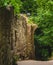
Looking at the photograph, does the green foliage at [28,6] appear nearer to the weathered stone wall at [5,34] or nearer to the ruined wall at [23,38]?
the ruined wall at [23,38]

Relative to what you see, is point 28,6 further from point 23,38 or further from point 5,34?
point 5,34

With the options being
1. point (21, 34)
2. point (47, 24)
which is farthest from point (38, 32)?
point (21, 34)

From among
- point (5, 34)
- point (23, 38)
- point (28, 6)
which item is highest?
point (28, 6)

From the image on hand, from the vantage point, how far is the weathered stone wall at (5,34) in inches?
406

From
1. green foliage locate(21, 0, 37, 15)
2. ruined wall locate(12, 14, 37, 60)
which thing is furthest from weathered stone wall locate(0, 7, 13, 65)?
green foliage locate(21, 0, 37, 15)

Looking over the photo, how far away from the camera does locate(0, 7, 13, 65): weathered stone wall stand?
1032cm

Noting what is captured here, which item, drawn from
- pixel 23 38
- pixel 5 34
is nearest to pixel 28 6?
pixel 23 38

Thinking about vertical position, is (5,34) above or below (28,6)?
below

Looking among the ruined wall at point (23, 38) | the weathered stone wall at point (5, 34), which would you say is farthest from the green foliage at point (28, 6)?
the weathered stone wall at point (5, 34)

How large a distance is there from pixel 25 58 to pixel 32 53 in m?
1.21

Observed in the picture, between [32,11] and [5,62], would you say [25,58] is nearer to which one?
[32,11]

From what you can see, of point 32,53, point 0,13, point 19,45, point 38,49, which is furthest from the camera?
point 38,49

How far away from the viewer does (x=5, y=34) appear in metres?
10.5

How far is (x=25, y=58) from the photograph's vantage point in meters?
21.3
